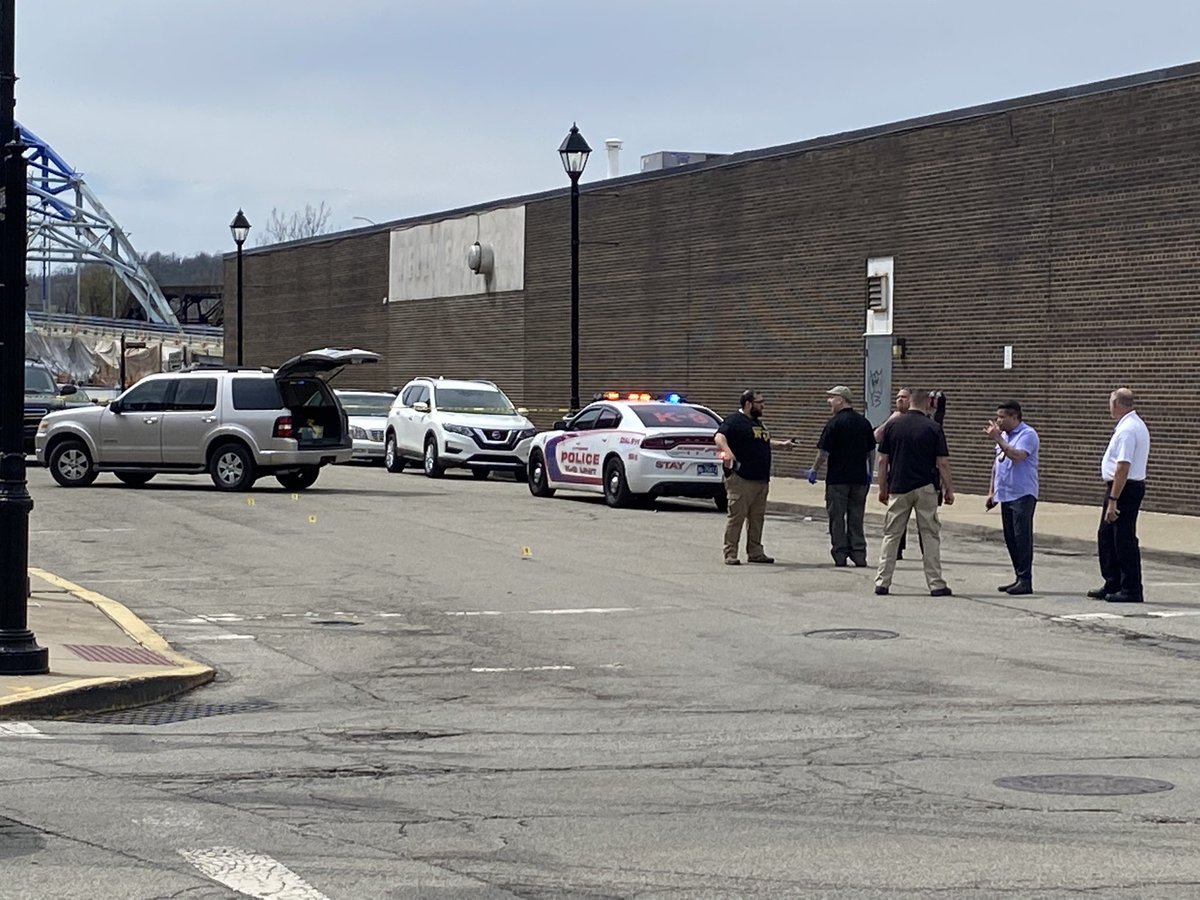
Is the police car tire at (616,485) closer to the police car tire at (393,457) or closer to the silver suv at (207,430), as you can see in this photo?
the silver suv at (207,430)

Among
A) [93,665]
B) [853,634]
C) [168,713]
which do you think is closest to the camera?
[168,713]

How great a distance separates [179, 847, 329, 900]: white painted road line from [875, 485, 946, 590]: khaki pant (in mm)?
10101

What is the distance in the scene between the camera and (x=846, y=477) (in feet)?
60.0

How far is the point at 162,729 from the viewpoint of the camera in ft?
31.0

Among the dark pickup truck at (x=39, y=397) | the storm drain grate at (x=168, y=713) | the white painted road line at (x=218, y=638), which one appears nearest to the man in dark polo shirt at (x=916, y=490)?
the white painted road line at (x=218, y=638)

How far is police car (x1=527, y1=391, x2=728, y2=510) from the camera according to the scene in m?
25.0

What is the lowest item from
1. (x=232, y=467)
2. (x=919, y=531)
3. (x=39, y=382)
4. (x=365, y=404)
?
(x=232, y=467)

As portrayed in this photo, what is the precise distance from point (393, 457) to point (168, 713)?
25.7m

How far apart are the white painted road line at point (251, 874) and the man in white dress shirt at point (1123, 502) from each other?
10.3m

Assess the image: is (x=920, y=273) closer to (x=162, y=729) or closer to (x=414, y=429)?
(x=414, y=429)

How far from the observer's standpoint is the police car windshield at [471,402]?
34.0 m

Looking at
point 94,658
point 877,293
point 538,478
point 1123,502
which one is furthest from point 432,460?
point 94,658

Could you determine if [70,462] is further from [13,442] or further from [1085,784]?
[1085,784]

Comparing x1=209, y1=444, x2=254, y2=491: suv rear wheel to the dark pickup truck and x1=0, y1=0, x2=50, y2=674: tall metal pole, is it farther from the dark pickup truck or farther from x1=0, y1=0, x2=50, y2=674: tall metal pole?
x1=0, y1=0, x2=50, y2=674: tall metal pole
